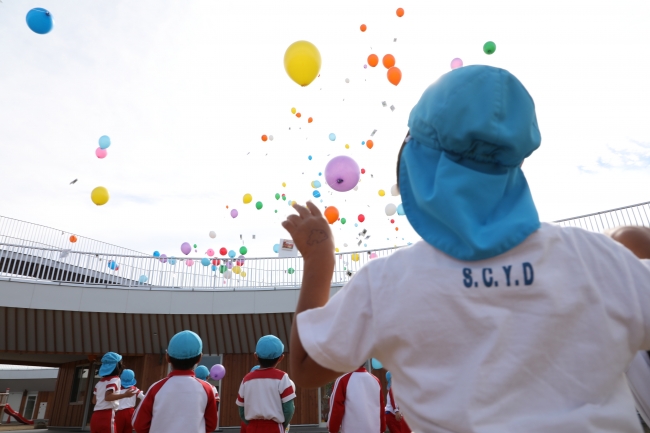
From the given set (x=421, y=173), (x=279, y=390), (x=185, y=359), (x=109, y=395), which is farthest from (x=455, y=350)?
(x=109, y=395)

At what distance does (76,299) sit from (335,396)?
38.7 ft

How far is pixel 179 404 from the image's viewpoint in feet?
14.0

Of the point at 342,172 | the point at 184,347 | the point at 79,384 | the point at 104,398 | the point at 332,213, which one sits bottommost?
the point at 104,398

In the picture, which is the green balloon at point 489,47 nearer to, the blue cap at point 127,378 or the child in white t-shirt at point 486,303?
the child in white t-shirt at point 486,303

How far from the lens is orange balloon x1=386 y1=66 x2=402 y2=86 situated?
8438 millimetres

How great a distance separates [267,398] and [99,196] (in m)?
6.70

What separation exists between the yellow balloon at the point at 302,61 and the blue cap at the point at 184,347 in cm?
409

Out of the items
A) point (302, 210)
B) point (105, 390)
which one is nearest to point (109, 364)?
point (105, 390)

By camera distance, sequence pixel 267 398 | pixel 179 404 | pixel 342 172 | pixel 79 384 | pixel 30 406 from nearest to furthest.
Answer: pixel 179 404 < pixel 267 398 < pixel 342 172 < pixel 79 384 < pixel 30 406

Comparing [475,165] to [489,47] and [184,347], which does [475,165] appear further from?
[489,47]

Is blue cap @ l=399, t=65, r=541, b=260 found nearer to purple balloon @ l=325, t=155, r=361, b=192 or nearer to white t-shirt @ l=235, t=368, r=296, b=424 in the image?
white t-shirt @ l=235, t=368, r=296, b=424

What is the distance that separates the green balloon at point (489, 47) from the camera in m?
8.32

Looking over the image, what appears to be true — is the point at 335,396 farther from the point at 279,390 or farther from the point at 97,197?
the point at 97,197

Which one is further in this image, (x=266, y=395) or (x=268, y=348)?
(x=268, y=348)
